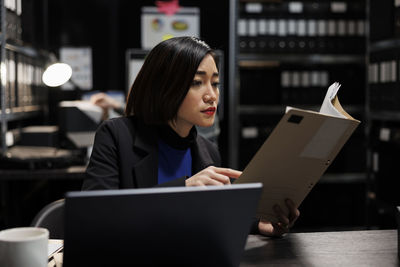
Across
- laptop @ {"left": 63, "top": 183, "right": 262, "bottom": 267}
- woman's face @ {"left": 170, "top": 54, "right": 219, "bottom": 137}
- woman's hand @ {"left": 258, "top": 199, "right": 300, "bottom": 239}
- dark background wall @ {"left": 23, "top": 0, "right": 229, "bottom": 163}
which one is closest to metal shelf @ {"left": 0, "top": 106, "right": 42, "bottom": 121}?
dark background wall @ {"left": 23, "top": 0, "right": 229, "bottom": 163}

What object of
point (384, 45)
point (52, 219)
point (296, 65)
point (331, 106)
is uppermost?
point (384, 45)

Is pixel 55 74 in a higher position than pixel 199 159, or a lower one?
higher

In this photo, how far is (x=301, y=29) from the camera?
12.7ft

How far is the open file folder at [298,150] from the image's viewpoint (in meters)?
0.96

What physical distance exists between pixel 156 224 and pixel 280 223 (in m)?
0.55

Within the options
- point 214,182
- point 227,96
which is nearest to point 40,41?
point 227,96

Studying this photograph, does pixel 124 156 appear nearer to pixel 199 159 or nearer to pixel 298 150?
pixel 199 159

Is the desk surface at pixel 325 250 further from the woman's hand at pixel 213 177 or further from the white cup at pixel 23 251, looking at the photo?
the white cup at pixel 23 251

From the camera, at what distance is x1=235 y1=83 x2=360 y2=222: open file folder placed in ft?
3.16

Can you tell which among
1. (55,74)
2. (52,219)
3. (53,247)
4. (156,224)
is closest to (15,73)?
(55,74)

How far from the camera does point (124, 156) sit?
4.69 ft

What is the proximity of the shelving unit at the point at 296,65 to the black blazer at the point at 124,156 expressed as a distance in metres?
2.46

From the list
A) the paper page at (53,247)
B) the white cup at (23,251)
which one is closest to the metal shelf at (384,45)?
the paper page at (53,247)

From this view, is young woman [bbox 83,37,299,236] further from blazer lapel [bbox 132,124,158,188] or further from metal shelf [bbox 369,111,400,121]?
metal shelf [bbox 369,111,400,121]
